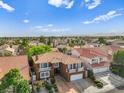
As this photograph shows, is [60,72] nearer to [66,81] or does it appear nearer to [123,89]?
[66,81]

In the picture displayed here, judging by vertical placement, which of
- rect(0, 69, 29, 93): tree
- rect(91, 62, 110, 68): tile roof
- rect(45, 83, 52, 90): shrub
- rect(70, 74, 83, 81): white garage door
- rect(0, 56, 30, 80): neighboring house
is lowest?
rect(45, 83, 52, 90): shrub

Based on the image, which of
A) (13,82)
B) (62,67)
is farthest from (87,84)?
(13,82)

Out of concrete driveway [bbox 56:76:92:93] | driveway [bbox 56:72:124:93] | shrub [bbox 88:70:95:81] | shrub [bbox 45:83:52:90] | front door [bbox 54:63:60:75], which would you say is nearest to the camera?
shrub [bbox 45:83:52:90]

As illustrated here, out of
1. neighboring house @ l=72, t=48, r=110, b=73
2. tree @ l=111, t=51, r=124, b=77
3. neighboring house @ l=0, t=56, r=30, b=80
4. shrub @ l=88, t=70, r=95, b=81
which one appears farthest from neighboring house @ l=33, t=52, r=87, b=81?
tree @ l=111, t=51, r=124, b=77

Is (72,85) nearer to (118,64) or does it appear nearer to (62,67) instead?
(62,67)

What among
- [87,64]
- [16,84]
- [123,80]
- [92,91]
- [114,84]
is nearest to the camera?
[16,84]

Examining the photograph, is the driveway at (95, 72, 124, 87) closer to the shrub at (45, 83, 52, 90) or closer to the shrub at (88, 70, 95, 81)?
the shrub at (88, 70, 95, 81)

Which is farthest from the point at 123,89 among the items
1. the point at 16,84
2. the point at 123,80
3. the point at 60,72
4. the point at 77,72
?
the point at 16,84

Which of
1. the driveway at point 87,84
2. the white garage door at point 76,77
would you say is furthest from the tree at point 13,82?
the white garage door at point 76,77
